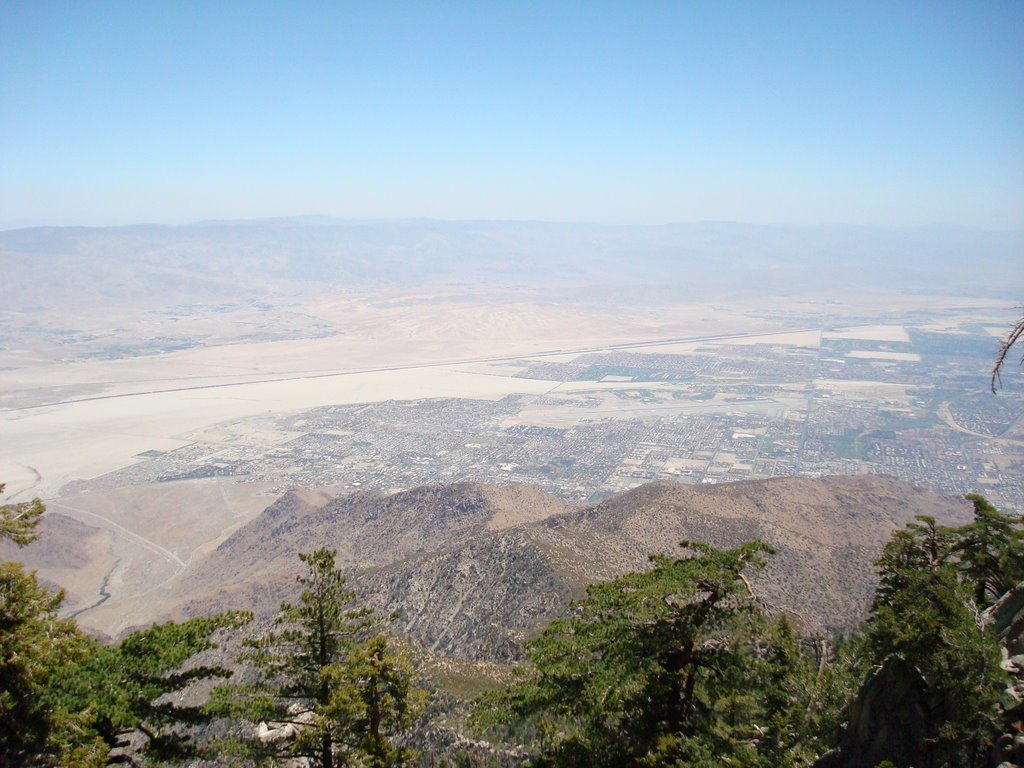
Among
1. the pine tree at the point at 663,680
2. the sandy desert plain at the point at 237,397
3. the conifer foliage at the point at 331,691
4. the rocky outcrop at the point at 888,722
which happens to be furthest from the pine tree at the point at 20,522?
the sandy desert plain at the point at 237,397

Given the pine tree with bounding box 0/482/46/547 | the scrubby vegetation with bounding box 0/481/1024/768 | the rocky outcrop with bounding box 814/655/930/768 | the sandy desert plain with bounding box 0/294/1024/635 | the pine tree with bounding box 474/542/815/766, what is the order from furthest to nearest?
the sandy desert plain with bounding box 0/294/1024/635 → the pine tree with bounding box 474/542/815/766 → the rocky outcrop with bounding box 814/655/930/768 → the pine tree with bounding box 0/482/46/547 → the scrubby vegetation with bounding box 0/481/1024/768

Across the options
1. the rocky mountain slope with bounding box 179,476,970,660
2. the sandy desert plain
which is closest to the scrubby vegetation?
the rocky mountain slope with bounding box 179,476,970,660

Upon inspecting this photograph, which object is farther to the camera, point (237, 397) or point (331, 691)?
point (237, 397)

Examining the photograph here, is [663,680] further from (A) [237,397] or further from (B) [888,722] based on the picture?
(A) [237,397]

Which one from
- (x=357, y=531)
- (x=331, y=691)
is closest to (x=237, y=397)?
(x=357, y=531)

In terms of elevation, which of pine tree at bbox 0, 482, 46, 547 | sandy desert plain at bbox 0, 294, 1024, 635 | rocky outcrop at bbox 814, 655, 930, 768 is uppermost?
pine tree at bbox 0, 482, 46, 547

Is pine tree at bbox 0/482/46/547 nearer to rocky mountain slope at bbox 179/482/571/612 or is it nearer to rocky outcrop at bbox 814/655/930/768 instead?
rocky outcrop at bbox 814/655/930/768
